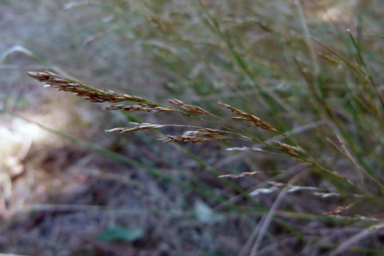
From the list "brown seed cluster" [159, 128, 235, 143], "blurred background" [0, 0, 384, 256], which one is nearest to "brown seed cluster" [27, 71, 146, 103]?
"brown seed cluster" [159, 128, 235, 143]

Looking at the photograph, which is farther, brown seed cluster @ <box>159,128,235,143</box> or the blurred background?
the blurred background

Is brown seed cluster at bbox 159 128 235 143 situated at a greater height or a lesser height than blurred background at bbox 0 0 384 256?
greater

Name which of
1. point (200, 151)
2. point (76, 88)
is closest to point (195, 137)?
point (76, 88)

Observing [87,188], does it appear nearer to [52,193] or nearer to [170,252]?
[52,193]

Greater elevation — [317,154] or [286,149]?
[286,149]

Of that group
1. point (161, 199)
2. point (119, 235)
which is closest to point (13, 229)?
point (119, 235)

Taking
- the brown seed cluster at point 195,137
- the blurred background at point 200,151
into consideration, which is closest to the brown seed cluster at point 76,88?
the brown seed cluster at point 195,137

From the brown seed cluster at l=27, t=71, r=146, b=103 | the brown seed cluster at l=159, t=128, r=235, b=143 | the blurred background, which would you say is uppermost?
the brown seed cluster at l=27, t=71, r=146, b=103

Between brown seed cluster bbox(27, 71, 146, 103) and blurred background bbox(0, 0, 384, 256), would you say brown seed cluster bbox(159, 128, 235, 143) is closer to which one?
brown seed cluster bbox(27, 71, 146, 103)

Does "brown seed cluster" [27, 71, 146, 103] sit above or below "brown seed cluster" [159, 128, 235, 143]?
above
